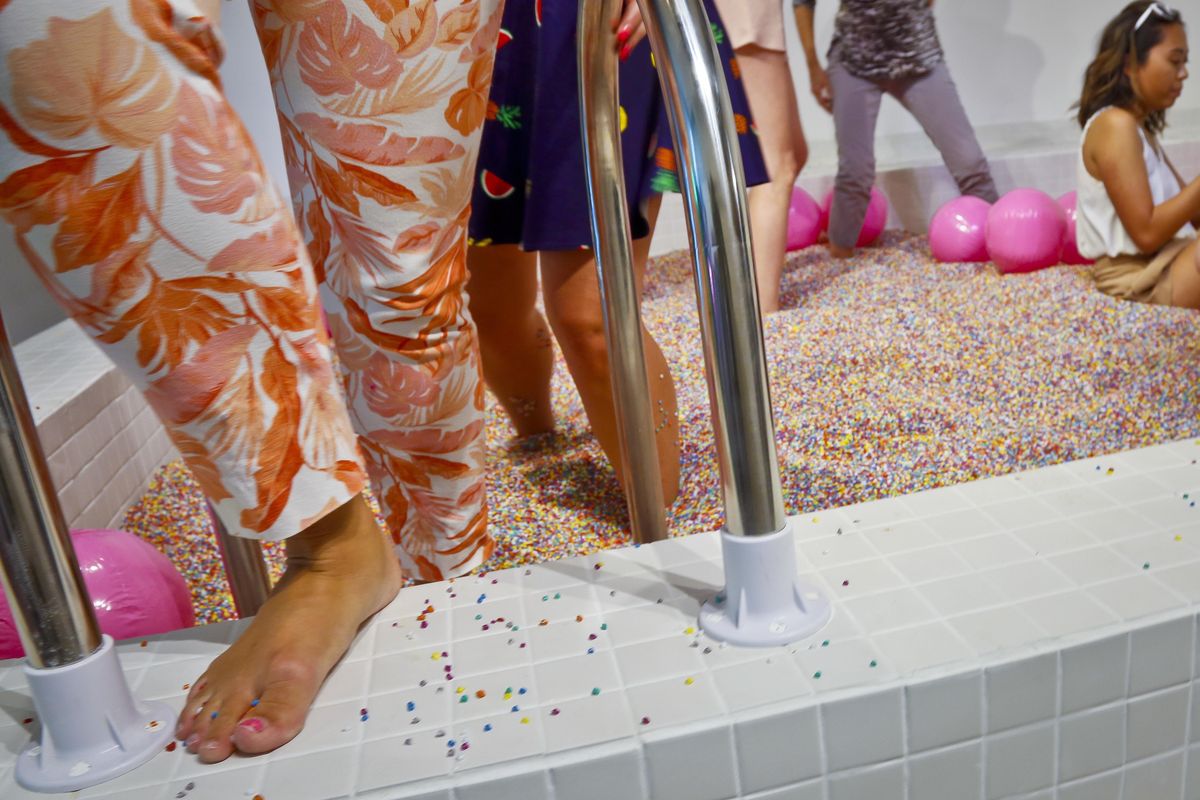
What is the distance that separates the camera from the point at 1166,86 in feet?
7.73

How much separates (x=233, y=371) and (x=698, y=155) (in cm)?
29

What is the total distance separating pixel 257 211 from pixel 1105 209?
2.35 m

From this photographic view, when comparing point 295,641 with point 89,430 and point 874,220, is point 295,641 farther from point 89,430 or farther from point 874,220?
point 874,220

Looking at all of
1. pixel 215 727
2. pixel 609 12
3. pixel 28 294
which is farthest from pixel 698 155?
pixel 28 294

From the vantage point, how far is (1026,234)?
8.29 ft

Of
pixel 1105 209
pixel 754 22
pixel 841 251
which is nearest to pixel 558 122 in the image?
pixel 754 22

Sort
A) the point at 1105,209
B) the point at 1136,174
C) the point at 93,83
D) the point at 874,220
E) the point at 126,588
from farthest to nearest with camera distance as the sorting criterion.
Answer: the point at 874,220 < the point at 1105,209 < the point at 1136,174 < the point at 126,588 < the point at 93,83

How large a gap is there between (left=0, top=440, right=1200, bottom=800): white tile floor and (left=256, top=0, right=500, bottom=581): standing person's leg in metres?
0.17

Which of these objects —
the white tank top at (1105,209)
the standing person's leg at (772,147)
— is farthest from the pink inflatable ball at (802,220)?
the white tank top at (1105,209)

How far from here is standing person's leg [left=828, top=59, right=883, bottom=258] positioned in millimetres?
3123

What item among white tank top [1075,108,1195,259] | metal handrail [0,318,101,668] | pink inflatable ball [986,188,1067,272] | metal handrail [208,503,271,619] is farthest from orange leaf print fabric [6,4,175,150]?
pink inflatable ball [986,188,1067,272]

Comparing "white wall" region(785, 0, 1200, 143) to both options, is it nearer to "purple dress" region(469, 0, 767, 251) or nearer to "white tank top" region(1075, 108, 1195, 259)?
"white tank top" region(1075, 108, 1195, 259)

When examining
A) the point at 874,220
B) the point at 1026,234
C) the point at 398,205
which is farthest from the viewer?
the point at 874,220

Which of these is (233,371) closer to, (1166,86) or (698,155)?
(698,155)
